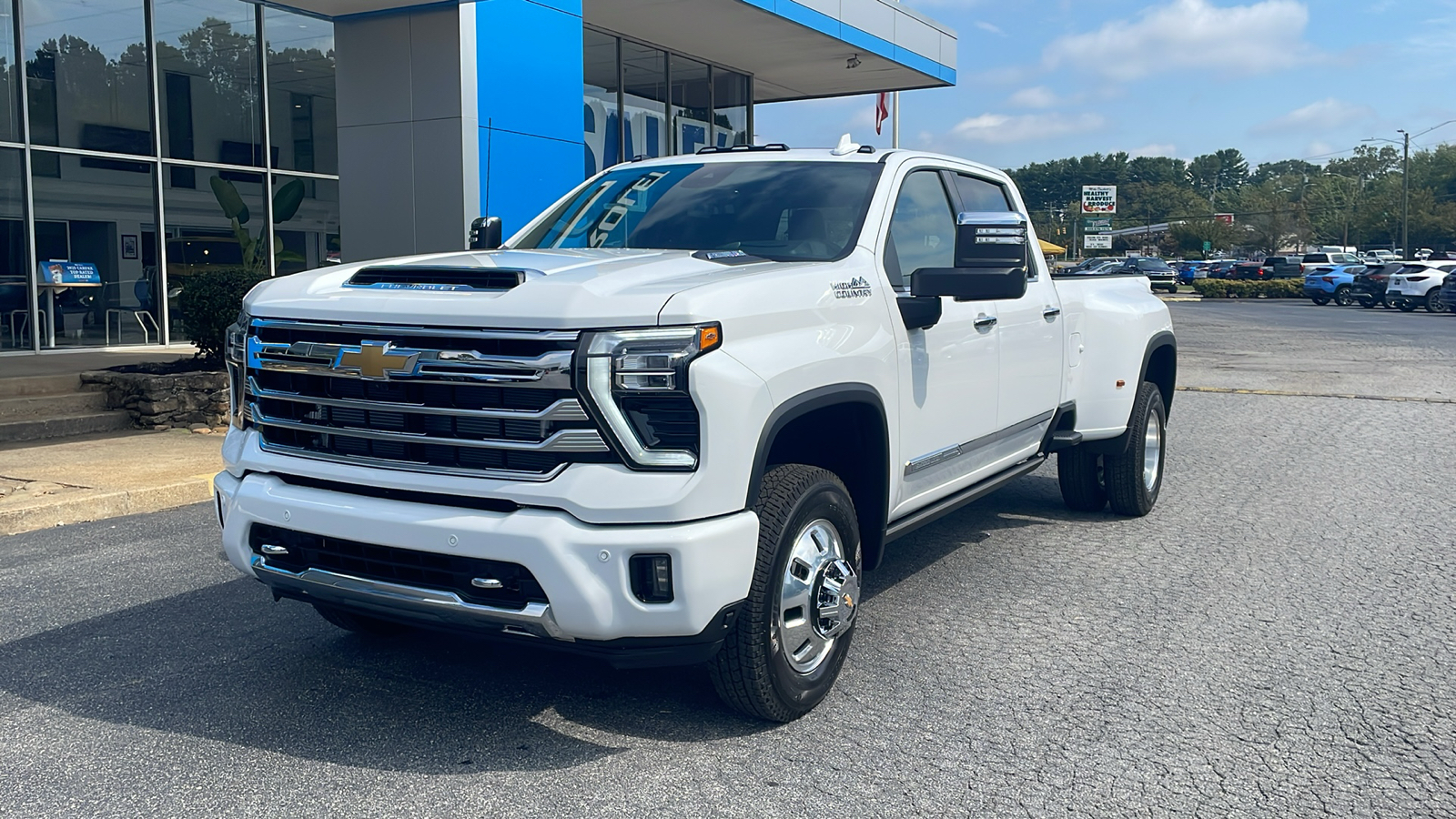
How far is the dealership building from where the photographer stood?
13.0 meters

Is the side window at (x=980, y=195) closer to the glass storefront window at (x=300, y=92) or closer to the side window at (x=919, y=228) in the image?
the side window at (x=919, y=228)

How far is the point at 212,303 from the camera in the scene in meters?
11.3

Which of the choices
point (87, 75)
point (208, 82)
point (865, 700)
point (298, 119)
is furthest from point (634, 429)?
point (298, 119)

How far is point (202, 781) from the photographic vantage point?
140 inches

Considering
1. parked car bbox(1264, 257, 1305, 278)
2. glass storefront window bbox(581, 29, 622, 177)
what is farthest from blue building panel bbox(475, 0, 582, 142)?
parked car bbox(1264, 257, 1305, 278)

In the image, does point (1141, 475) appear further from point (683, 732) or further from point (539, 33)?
point (539, 33)

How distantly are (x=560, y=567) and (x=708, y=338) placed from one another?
77cm

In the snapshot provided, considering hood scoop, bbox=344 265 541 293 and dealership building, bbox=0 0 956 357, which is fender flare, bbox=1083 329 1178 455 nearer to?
hood scoop, bbox=344 265 541 293

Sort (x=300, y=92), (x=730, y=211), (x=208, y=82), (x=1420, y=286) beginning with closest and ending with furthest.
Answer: (x=730, y=211) < (x=208, y=82) < (x=300, y=92) < (x=1420, y=286)

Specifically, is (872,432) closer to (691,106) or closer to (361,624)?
(361,624)

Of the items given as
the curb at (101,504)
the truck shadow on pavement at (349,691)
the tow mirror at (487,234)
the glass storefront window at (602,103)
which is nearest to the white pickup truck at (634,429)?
the truck shadow on pavement at (349,691)

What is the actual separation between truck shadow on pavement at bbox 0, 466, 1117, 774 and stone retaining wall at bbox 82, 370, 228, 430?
606 cm

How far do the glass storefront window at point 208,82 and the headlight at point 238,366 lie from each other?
1476 cm

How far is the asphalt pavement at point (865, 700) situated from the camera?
139 inches
